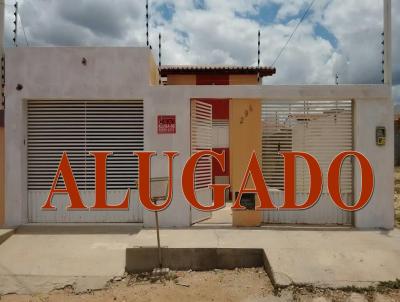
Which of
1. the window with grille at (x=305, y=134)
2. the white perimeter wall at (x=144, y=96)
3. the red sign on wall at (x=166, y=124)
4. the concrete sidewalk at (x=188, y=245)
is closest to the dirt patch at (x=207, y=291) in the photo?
the concrete sidewalk at (x=188, y=245)

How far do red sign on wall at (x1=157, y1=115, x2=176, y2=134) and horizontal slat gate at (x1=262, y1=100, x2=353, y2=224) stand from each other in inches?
83.2

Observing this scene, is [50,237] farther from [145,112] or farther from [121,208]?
[145,112]

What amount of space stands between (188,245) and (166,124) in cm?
297

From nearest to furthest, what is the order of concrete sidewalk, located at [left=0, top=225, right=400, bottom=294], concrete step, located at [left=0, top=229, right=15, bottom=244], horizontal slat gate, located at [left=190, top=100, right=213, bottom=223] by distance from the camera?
concrete sidewalk, located at [left=0, top=225, right=400, bottom=294], concrete step, located at [left=0, top=229, right=15, bottom=244], horizontal slat gate, located at [left=190, top=100, right=213, bottom=223]

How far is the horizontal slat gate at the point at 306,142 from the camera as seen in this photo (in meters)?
8.94

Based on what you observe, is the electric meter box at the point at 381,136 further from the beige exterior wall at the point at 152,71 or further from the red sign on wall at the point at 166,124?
the beige exterior wall at the point at 152,71

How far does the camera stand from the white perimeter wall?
8.76 meters

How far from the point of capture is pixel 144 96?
29.1 ft

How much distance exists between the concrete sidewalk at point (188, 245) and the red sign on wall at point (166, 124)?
2254 mm

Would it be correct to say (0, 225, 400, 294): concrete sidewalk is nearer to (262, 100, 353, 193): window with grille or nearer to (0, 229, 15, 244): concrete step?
(0, 229, 15, 244): concrete step

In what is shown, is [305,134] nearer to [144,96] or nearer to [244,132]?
[244,132]

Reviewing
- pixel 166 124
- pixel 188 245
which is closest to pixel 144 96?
pixel 166 124

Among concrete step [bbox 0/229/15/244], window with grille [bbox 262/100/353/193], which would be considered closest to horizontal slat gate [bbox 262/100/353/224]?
window with grille [bbox 262/100/353/193]

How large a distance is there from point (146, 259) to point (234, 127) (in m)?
3.68
